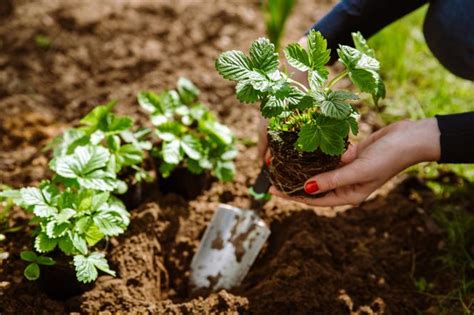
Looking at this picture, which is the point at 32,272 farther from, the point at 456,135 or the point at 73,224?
the point at 456,135

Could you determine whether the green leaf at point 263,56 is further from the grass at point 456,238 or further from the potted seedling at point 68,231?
the grass at point 456,238

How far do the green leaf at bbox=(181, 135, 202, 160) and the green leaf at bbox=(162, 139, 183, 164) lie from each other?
0.06 feet

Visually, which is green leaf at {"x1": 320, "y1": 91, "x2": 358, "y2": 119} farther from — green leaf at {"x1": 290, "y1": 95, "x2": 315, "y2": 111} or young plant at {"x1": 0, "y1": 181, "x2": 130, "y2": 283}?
young plant at {"x1": 0, "y1": 181, "x2": 130, "y2": 283}

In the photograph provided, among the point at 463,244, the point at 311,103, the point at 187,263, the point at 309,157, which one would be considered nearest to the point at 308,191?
the point at 309,157

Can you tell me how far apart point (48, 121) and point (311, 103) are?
4.77 feet

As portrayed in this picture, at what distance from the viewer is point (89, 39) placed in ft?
9.12

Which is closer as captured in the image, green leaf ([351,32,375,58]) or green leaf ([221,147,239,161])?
green leaf ([351,32,375,58])

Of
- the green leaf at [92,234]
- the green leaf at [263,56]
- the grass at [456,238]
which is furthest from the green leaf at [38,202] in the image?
the grass at [456,238]

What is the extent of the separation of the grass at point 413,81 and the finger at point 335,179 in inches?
40.0

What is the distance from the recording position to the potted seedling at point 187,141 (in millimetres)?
1854

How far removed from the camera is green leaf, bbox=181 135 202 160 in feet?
6.03

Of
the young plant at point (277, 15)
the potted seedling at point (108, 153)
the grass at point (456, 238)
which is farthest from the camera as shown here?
the young plant at point (277, 15)

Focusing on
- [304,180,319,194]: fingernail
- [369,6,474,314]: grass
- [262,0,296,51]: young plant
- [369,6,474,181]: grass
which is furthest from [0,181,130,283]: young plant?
[369,6,474,181]: grass

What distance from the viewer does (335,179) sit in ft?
4.89
